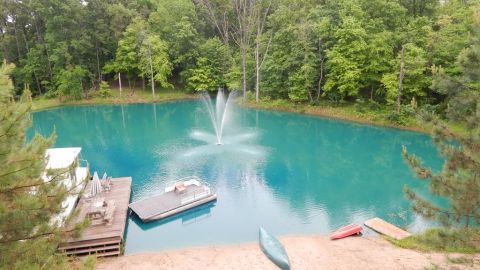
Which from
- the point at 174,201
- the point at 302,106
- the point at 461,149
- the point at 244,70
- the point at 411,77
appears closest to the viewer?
the point at 461,149

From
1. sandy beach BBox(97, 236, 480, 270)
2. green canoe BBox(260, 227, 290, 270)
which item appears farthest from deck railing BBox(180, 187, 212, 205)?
green canoe BBox(260, 227, 290, 270)

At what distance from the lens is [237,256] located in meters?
11.1

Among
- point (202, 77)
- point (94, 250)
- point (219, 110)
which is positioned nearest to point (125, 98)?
point (202, 77)

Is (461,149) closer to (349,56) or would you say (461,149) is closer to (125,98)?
(349,56)

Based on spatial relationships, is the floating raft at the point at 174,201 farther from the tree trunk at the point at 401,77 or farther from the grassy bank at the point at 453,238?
the tree trunk at the point at 401,77

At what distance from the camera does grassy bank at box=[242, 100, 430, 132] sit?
2473cm

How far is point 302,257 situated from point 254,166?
7.98 meters

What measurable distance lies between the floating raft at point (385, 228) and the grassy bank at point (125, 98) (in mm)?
25560

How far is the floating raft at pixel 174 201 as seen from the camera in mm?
13709

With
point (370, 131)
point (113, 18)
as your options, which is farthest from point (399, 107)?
point (113, 18)

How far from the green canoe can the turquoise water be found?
72 centimetres

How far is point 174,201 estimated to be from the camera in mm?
14469

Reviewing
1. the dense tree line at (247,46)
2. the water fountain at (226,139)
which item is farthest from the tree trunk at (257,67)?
the water fountain at (226,139)

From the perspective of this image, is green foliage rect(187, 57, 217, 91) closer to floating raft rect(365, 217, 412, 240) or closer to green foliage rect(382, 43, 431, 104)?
green foliage rect(382, 43, 431, 104)
